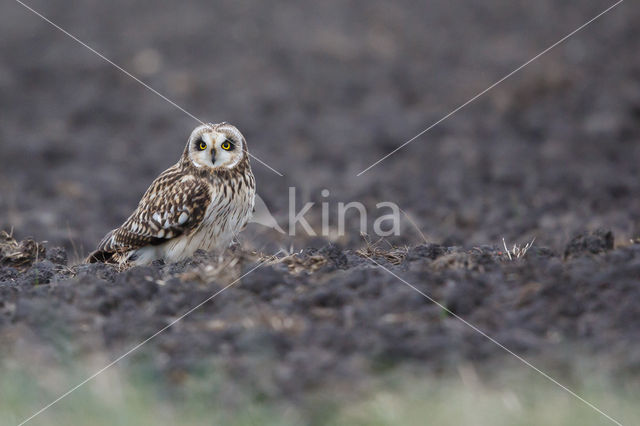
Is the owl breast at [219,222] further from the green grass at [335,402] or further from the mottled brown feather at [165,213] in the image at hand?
the green grass at [335,402]

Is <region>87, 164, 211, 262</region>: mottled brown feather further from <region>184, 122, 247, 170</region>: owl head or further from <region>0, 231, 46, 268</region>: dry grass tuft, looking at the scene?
<region>0, 231, 46, 268</region>: dry grass tuft

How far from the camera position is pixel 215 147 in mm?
7352

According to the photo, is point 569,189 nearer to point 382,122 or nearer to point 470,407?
point 382,122

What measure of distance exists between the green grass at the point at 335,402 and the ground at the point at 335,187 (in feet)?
0.14

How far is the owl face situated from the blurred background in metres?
2.25

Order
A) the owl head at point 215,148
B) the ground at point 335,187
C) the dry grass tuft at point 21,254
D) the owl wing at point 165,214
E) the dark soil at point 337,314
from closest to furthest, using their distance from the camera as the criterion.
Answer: the dark soil at point 337,314
the ground at point 335,187
the owl wing at point 165,214
the owl head at point 215,148
the dry grass tuft at point 21,254

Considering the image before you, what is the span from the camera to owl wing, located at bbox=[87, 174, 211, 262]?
23.7ft

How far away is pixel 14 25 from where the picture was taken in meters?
21.1

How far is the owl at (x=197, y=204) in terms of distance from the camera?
7270mm

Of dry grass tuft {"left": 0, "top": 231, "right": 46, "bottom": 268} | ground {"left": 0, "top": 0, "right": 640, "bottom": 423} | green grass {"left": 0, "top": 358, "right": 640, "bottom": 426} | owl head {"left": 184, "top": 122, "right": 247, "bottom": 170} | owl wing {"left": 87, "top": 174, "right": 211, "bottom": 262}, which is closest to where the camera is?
green grass {"left": 0, "top": 358, "right": 640, "bottom": 426}

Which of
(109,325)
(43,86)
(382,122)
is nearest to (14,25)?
(43,86)

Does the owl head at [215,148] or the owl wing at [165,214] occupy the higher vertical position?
the owl head at [215,148]

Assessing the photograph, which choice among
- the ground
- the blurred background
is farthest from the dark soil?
the blurred background

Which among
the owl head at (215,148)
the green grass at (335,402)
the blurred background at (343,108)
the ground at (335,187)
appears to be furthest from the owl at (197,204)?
the green grass at (335,402)
